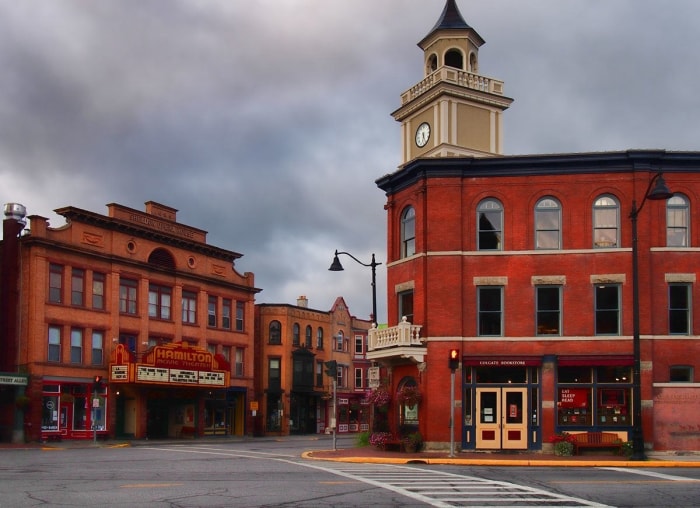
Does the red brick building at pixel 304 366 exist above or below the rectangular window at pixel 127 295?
below

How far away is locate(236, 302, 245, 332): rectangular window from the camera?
65.2 meters

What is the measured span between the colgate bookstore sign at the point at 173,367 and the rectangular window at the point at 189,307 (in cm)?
330

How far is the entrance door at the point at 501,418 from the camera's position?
32.3 metres

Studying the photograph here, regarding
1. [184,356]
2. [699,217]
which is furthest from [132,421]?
[699,217]

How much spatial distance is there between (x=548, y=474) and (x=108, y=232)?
36262 mm

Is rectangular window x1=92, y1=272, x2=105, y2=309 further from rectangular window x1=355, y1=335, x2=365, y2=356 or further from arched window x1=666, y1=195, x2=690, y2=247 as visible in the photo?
rectangular window x1=355, y1=335, x2=365, y2=356

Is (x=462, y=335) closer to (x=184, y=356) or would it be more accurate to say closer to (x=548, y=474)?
(x=548, y=474)

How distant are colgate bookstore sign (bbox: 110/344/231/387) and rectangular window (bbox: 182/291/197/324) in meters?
3.30

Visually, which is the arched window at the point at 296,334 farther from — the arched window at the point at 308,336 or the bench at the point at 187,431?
the bench at the point at 187,431

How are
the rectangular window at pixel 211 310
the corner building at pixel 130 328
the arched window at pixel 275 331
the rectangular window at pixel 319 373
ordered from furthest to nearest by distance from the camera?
1. the rectangular window at pixel 319 373
2. the arched window at pixel 275 331
3. the rectangular window at pixel 211 310
4. the corner building at pixel 130 328

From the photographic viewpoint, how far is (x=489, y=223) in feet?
111

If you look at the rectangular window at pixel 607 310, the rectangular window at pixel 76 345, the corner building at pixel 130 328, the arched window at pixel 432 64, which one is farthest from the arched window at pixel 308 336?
the rectangular window at pixel 607 310

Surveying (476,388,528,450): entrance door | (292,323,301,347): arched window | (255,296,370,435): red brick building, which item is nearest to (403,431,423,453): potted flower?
(476,388,528,450): entrance door

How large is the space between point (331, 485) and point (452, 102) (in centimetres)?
2266
